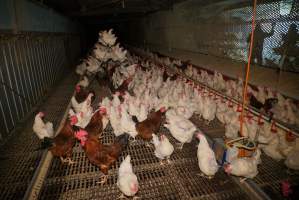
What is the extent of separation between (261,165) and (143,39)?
16.9 m

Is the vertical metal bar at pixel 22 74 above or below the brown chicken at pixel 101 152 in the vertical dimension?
above

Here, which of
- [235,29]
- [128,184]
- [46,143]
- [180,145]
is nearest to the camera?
[128,184]

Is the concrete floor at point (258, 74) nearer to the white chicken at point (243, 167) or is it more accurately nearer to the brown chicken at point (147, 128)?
the white chicken at point (243, 167)

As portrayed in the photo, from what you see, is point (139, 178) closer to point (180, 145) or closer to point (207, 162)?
point (207, 162)

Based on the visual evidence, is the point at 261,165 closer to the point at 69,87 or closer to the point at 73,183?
the point at 73,183

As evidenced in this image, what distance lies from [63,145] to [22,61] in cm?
297

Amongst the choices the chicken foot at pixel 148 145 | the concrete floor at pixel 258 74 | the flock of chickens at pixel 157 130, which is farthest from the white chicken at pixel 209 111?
the concrete floor at pixel 258 74

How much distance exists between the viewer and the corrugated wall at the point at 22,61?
3994mm

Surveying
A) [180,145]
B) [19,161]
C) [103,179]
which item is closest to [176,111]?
[180,145]

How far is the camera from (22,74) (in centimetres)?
490

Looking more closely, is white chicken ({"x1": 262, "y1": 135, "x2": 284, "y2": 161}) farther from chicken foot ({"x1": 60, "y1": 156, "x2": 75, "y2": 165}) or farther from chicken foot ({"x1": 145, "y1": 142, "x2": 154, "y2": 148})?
chicken foot ({"x1": 60, "y1": 156, "x2": 75, "y2": 165})

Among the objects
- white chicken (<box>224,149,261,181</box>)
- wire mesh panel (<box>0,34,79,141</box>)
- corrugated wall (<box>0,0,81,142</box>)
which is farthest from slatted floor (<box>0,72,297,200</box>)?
corrugated wall (<box>0,0,81,142</box>)

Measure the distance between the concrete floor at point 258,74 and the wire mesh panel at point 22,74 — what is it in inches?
211

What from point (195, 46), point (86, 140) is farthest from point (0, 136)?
point (195, 46)
